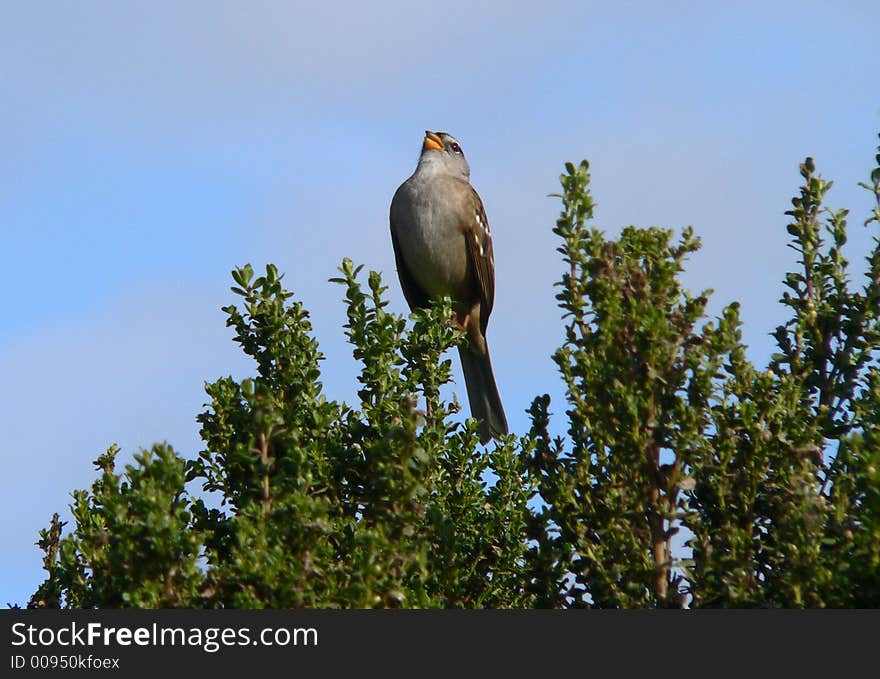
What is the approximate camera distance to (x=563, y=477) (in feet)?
16.6

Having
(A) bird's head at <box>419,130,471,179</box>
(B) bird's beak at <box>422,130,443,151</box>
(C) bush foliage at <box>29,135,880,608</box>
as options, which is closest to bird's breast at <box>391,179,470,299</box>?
(A) bird's head at <box>419,130,471,179</box>

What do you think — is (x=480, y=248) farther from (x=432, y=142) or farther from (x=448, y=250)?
(x=432, y=142)

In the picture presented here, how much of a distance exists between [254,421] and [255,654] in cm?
122

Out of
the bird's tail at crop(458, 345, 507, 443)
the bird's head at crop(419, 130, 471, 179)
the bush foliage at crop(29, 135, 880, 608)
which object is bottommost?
the bush foliage at crop(29, 135, 880, 608)

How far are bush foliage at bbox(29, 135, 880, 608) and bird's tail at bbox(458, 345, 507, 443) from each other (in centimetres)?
319

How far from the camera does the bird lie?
1045cm

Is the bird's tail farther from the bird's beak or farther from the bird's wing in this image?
the bird's beak

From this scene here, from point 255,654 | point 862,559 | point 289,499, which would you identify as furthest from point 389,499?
point 862,559

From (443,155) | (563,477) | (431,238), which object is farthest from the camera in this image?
(443,155)

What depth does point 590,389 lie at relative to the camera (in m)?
4.93

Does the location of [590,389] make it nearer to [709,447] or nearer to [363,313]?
[709,447]

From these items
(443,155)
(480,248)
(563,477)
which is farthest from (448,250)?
(563,477)

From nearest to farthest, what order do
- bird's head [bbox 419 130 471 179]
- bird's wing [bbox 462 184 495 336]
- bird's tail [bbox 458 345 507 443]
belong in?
bird's tail [bbox 458 345 507 443] < bird's wing [bbox 462 184 495 336] < bird's head [bbox 419 130 471 179]

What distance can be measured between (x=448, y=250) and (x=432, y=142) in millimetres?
1442
